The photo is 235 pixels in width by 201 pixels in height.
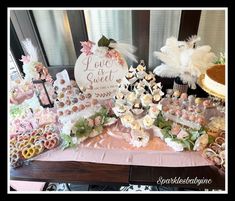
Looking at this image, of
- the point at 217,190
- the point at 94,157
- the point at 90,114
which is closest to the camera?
the point at 217,190

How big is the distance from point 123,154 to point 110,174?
0.37 feet

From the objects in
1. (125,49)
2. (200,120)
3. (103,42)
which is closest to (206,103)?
(200,120)

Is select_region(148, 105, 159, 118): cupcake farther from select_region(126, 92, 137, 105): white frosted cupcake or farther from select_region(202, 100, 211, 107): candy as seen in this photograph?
select_region(202, 100, 211, 107): candy

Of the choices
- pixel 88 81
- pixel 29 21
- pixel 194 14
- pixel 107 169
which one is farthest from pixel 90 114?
pixel 194 14

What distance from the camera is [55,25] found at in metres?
1.22

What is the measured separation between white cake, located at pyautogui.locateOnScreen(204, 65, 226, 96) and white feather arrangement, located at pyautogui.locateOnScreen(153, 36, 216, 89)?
0.18 ft

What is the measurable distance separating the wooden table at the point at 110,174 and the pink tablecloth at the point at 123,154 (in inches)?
0.9

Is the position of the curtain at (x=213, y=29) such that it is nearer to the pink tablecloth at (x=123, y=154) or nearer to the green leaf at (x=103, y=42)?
the green leaf at (x=103, y=42)

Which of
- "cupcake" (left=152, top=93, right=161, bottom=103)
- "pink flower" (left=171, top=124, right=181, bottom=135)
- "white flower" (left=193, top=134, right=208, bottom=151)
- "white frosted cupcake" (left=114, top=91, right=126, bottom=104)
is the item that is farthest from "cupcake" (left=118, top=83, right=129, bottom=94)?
"white flower" (left=193, top=134, right=208, bottom=151)

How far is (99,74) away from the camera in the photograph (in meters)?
1.18

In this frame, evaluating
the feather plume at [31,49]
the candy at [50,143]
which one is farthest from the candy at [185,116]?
the feather plume at [31,49]

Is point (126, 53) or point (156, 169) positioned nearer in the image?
point (156, 169)

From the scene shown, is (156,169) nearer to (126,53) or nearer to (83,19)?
(126,53)

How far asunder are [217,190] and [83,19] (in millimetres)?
972
